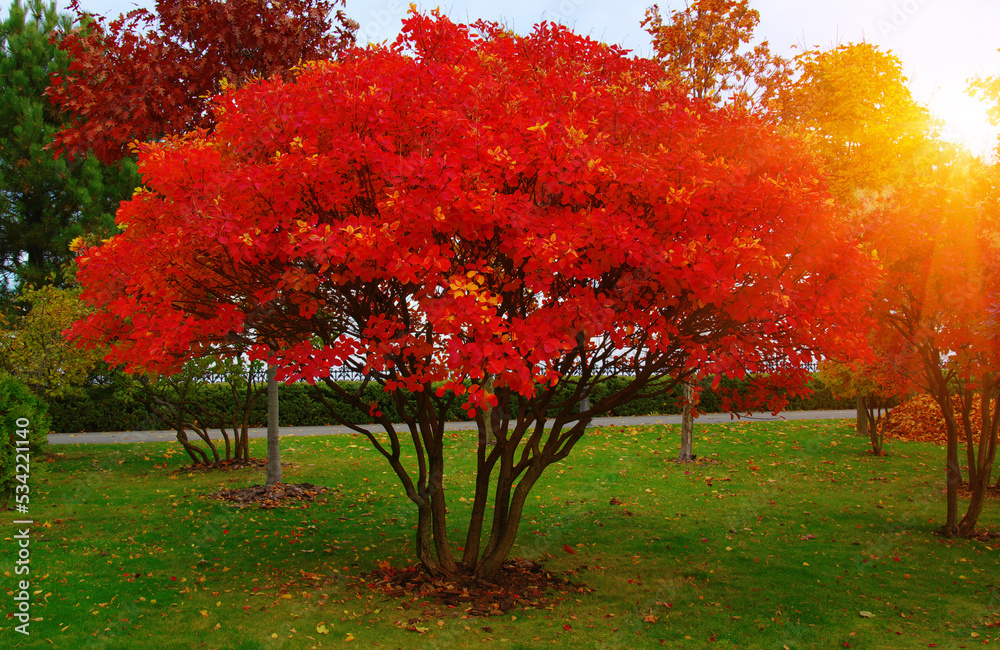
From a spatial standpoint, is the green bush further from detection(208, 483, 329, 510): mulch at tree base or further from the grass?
Result: detection(208, 483, 329, 510): mulch at tree base

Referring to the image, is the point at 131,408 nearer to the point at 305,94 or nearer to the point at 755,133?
the point at 305,94

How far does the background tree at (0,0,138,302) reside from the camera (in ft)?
70.3

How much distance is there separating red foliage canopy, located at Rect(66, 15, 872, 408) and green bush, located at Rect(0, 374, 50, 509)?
257 centimetres

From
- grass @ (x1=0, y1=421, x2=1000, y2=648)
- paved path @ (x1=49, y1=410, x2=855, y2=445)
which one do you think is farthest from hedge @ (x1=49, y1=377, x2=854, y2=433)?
grass @ (x1=0, y1=421, x2=1000, y2=648)

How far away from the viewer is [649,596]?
7.14m

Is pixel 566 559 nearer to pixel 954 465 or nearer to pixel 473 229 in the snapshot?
pixel 473 229

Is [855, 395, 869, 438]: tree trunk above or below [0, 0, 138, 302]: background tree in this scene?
below

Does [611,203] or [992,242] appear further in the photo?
[992,242]

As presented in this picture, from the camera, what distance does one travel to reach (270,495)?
36.5 ft

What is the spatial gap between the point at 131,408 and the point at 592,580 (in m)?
15.6

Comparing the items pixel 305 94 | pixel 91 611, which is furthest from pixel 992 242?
pixel 91 611

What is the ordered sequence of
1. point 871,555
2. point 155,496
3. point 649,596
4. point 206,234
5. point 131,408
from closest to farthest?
point 206,234, point 649,596, point 871,555, point 155,496, point 131,408

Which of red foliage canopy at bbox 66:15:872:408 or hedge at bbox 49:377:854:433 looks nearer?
red foliage canopy at bbox 66:15:872:408

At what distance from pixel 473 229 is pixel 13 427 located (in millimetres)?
6259
